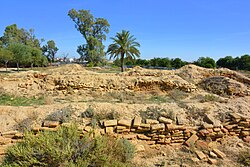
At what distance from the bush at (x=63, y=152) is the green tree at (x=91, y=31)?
118 ft

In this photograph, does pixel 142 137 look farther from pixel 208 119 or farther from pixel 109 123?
pixel 208 119

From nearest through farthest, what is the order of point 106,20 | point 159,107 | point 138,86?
1. point 159,107
2. point 138,86
3. point 106,20

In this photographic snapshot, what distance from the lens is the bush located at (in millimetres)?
3113

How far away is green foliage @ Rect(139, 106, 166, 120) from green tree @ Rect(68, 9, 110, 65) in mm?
34115

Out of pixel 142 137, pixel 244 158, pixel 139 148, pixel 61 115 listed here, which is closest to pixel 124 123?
pixel 142 137

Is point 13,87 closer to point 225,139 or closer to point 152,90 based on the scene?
point 152,90

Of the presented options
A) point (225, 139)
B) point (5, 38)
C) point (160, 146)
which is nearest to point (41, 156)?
point (160, 146)

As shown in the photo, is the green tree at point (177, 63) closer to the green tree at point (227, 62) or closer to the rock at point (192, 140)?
the green tree at point (227, 62)

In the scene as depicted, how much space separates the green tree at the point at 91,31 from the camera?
38281 mm

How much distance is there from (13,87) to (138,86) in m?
7.04

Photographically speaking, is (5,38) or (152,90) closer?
(152,90)

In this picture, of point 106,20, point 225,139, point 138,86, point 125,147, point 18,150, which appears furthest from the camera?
point 106,20

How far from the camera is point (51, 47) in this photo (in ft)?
164

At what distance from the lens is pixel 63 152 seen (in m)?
3.11
